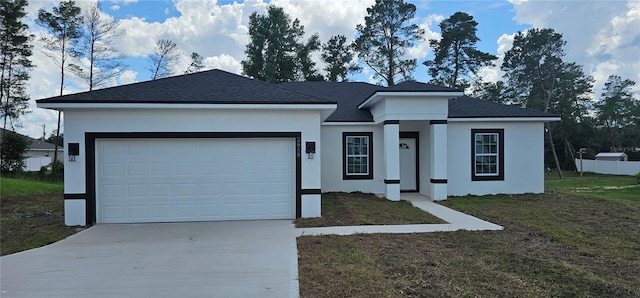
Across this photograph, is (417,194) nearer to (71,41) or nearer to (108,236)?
(108,236)

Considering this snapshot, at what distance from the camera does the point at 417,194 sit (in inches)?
522

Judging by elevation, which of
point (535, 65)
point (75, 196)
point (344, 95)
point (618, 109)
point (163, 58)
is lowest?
point (75, 196)

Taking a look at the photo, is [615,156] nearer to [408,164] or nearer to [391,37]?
[391,37]

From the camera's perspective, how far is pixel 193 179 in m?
8.48

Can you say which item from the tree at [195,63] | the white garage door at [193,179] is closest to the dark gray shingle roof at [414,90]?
the white garage door at [193,179]

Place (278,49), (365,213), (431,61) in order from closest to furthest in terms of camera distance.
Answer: (365,213)
(278,49)
(431,61)

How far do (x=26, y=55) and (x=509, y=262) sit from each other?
26.5 m

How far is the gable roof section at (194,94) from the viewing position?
8.09 metres

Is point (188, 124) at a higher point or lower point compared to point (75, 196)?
higher

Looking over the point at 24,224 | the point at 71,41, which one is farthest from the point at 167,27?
the point at 24,224

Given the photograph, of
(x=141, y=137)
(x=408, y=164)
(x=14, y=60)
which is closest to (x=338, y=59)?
(x=408, y=164)

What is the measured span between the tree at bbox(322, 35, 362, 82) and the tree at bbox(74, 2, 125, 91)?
15.8 m

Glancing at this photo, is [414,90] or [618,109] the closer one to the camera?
[414,90]

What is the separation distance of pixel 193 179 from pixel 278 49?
25436 mm
